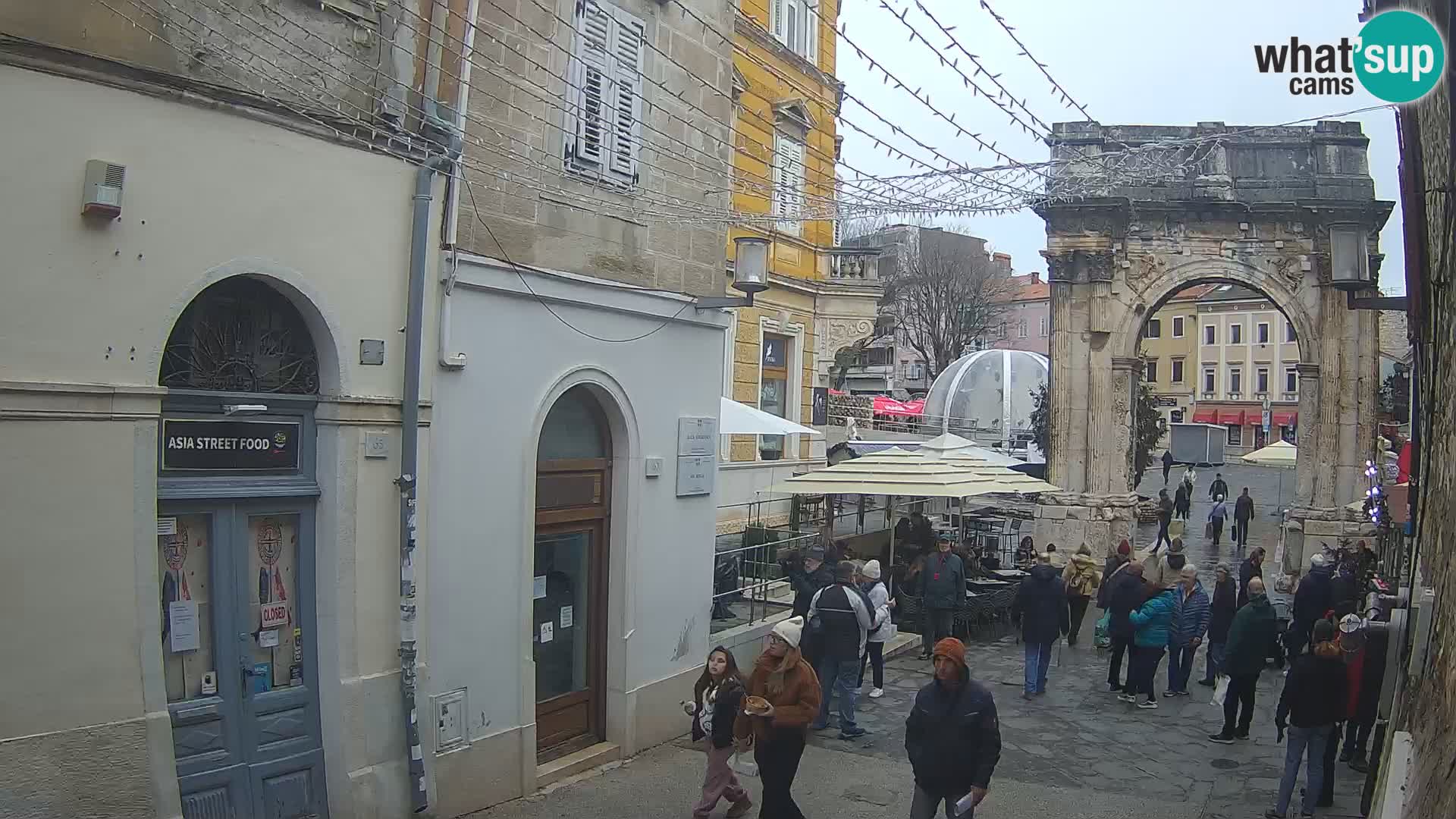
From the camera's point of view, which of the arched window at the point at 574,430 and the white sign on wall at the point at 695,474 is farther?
the white sign on wall at the point at 695,474

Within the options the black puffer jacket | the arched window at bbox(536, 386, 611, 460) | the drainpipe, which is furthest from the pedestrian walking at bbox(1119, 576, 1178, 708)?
the drainpipe

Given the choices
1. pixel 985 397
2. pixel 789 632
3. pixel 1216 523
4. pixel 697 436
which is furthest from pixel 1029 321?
pixel 789 632

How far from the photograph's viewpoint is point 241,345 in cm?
697

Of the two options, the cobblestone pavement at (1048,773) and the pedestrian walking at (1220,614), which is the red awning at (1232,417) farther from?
the cobblestone pavement at (1048,773)

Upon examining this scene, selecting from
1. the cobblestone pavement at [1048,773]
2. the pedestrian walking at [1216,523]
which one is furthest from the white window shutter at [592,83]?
the pedestrian walking at [1216,523]

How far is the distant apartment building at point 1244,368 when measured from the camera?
70.8m

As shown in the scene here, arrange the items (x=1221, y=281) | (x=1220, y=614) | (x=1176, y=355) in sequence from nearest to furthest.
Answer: (x=1220, y=614) → (x=1221, y=281) → (x=1176, y=355)

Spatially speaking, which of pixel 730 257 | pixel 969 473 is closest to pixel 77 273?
pixel 969 473

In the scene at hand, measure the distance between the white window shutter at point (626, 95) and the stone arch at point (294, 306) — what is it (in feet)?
10.9

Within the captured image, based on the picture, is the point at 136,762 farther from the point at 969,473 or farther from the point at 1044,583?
the point at 969,473

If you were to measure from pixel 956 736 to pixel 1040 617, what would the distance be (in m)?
5.87

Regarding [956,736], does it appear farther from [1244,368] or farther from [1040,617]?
[1244,368]

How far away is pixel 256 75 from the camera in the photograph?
678 cm

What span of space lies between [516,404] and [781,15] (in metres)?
15.6
